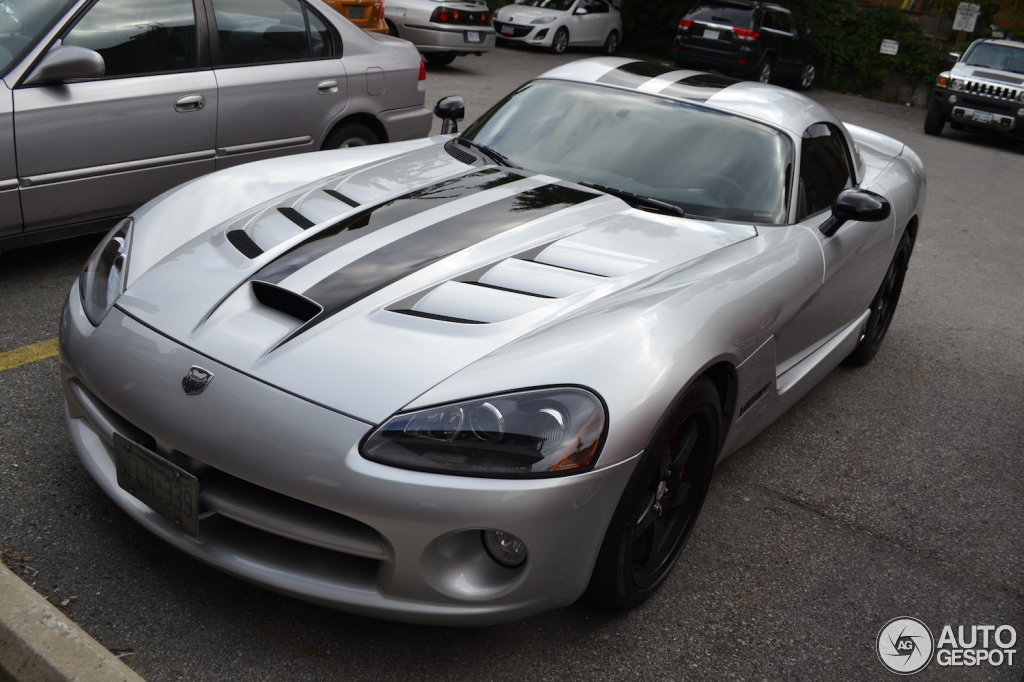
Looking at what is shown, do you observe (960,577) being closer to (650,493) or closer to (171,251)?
(650,493)

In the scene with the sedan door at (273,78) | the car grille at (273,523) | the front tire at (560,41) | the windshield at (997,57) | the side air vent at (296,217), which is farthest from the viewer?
the front tire at (560,41)

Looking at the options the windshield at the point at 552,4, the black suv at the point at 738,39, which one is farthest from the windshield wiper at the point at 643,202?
the windshield at the point at 552,4

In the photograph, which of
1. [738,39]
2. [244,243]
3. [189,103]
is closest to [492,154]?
[244,243]

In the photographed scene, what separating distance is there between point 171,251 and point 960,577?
2747mm

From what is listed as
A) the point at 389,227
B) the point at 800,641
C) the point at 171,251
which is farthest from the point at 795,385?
the point at 171,251

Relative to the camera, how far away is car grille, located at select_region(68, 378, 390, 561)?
2193 millimetres

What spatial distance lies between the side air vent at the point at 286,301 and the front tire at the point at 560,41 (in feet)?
54.9

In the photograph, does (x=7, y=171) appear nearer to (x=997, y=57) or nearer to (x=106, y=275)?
(x=106, y=275)

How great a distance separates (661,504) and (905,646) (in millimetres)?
828

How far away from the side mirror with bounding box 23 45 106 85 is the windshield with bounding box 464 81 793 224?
1741 millimetres

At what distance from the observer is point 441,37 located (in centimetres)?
1375

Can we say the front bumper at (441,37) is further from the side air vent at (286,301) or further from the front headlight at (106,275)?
the side air vent at (286,301)

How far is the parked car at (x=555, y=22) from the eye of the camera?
18.0 meters

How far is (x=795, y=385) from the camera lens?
351 centimetres
